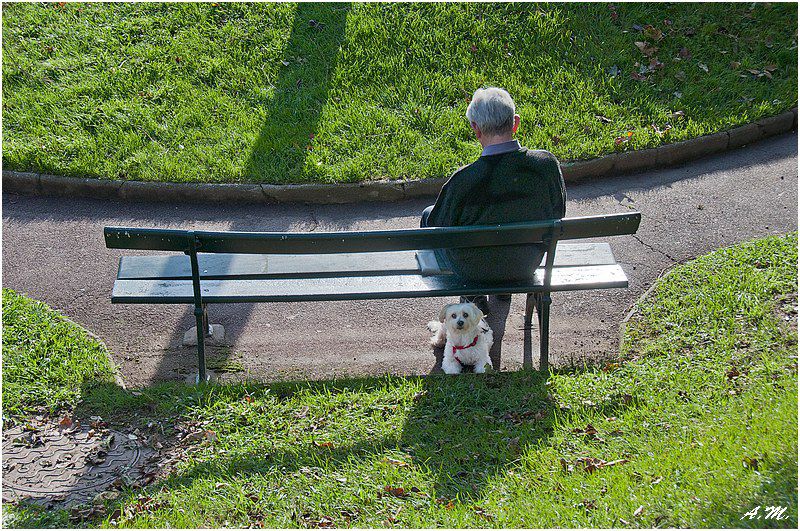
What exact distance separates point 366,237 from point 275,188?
10.3 feet

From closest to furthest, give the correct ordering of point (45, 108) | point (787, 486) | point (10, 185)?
point (787, 486), point (10, 185), point (45, 108)

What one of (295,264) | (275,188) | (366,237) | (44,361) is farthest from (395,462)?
(275,188)

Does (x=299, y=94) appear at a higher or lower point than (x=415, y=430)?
higher

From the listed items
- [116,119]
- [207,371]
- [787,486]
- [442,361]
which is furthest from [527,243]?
[116,119]

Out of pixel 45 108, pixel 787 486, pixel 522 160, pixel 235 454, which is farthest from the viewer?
pixel 45 108

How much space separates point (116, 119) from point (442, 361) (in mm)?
4713

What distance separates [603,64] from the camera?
843cm

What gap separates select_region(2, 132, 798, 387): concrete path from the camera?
5340 millimetres

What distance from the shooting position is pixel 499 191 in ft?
15.5

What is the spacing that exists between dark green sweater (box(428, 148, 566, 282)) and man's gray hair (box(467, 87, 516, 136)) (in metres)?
0.16

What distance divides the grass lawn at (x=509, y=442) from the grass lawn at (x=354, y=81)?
3.10m

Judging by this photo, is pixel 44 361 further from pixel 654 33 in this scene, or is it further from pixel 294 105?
pixel 654 33

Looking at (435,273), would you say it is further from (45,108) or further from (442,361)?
(45,108)

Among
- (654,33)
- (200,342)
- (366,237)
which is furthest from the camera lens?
(654,33)
